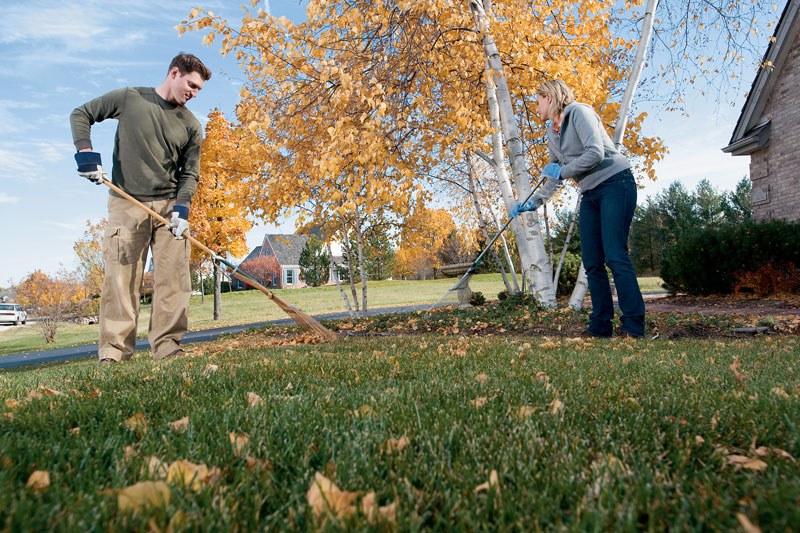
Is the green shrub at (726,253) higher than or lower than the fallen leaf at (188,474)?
higher

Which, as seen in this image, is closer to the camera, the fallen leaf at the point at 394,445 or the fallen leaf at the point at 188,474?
the fallen leaf at the point at 188,474

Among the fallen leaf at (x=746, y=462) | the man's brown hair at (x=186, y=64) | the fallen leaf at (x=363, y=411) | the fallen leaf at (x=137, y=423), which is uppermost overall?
the man's brown hair at (x=186, y=64)

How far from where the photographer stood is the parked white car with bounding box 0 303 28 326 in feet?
102

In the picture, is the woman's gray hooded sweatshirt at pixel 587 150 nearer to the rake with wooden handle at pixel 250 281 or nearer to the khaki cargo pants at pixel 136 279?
the rake with wooden handle at pixel 250 281

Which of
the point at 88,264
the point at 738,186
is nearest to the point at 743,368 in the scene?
the point at 88,264

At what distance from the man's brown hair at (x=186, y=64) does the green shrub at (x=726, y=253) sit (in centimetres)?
1235

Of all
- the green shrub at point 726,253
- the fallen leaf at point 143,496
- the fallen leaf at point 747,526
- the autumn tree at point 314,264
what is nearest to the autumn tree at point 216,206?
the green shrub at point 726,253

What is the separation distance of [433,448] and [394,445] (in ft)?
0.40

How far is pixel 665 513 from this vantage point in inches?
40.0

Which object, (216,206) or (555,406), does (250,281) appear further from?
(216,206)

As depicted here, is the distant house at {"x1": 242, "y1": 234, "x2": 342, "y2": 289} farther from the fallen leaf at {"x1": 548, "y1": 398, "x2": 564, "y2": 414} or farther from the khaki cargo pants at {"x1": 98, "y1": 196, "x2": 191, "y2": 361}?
the fallen leaf at {"x1": 548, "y1": 398, "x2": 564, "y2": 414}

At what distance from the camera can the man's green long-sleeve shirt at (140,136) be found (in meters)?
4.14

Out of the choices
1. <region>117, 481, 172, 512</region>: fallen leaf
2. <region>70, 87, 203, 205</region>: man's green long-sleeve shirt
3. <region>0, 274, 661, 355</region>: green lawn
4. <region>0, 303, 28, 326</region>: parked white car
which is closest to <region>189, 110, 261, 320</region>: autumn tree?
<region>0, 274, 661, 355</region>: green lawn

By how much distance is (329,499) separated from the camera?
3.49 feet
